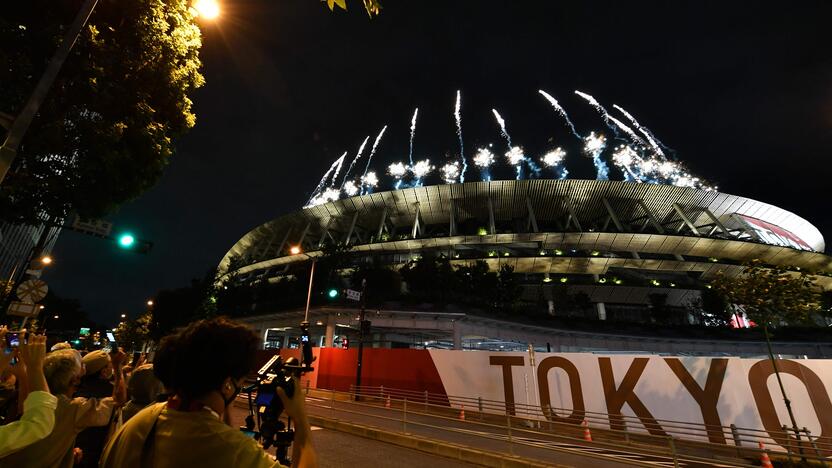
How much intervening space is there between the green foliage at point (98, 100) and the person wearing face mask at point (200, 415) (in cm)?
836

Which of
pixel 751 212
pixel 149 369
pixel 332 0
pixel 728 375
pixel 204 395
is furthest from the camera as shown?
pixel 751 212

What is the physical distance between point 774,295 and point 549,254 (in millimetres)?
31220

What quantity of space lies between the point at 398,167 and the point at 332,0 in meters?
53.0

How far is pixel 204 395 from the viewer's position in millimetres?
1658

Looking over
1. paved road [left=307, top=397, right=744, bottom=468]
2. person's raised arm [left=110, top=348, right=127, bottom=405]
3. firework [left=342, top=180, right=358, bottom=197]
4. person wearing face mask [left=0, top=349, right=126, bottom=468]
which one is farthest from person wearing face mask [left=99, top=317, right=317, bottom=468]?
firework [left=342, top=180, right=358, bottom=197]

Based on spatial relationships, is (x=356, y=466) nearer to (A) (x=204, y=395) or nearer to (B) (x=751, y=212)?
(A) (x=204, y=395)

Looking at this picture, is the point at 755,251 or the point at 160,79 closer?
the point at 160,79

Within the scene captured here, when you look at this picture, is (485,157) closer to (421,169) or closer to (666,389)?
(421,169)

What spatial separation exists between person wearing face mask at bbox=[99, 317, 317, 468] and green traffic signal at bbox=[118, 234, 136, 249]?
417 inches

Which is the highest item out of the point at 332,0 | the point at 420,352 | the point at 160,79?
the point at 160,79

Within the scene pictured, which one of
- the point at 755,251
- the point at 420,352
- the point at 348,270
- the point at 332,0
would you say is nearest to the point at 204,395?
the point at 332,0

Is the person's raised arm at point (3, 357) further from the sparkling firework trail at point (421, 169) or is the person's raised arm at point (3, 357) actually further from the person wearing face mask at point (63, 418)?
the sparkling firework trail at point (421, 169)

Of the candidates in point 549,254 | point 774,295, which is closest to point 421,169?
point 549,254

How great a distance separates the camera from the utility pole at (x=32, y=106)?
5.25 metres
